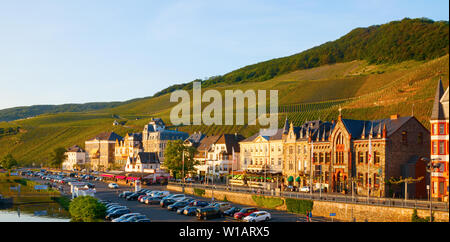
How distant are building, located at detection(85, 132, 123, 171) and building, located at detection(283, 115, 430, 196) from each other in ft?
368

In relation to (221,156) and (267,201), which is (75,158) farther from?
(267,201)

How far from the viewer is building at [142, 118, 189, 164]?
145 m

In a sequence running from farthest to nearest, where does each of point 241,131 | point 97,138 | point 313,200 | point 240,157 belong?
1. point 97,138
2. point 241,131
3. point 240,157
4. point 313,200

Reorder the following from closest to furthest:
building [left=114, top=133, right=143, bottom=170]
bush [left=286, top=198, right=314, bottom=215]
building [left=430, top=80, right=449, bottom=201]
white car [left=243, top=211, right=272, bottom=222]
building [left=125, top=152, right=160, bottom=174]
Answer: building [left=430, top=80, right=449, bottom=201]
white car [left=243, top=211, right=272, bottom=222]
bush [left=286, top=198, right=314, bottom=215]
building [left=125, top=152, right=160, bottom=174]
building [left=114, top=133, right=143, bottom=170]

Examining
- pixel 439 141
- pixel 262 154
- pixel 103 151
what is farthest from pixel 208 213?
pixel 103 151

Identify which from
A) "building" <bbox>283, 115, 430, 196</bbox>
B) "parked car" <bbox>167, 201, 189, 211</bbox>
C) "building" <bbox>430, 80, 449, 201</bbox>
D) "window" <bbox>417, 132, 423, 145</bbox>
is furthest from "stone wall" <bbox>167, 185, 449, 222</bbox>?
"window" <bbox>417, 132, 423, 145</bbox>

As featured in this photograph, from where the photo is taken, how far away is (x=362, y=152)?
67.2 metres

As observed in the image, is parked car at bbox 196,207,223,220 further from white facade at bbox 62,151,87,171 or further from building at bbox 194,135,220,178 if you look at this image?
white facade at bbox 62,151,87,171

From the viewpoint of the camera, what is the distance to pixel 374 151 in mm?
65000

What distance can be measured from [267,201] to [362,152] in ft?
54.0
